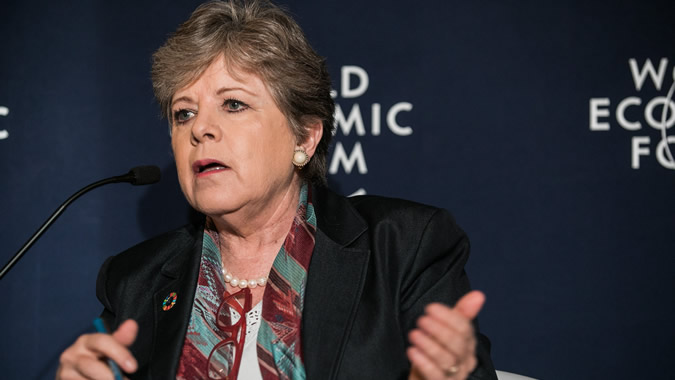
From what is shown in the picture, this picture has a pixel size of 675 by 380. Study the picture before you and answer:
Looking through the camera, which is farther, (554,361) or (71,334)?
(71,334)

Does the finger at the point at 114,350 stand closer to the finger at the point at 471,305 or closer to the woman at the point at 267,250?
the woman at the point at 267,250

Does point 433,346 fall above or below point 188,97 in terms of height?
below

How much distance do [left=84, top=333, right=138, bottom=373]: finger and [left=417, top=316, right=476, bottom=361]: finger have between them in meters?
0.56

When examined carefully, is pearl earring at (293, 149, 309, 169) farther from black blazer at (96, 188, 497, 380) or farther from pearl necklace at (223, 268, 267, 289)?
pearl necklace at (223, 268, 267, 289)

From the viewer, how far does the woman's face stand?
5.24 feet

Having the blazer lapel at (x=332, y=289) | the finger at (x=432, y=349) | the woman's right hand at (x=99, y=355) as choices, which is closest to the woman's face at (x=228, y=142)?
the blazer lapel at (x=332, y=289)

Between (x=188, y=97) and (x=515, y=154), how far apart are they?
1312 millimetres

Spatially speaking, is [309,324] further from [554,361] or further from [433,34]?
[433,34]

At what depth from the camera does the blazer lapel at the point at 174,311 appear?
1574mm

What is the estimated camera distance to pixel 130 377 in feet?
5.35

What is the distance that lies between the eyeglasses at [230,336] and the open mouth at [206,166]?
350 millimetres

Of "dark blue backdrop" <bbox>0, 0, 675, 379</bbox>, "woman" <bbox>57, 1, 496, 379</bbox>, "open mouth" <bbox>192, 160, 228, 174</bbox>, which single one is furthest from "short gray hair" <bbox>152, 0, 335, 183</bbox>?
"dark blue backdrop" <bbox>0, 0, 675, 379</bbox>

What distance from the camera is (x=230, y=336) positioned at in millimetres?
1632

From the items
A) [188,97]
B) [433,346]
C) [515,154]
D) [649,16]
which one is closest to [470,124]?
[515,154]
